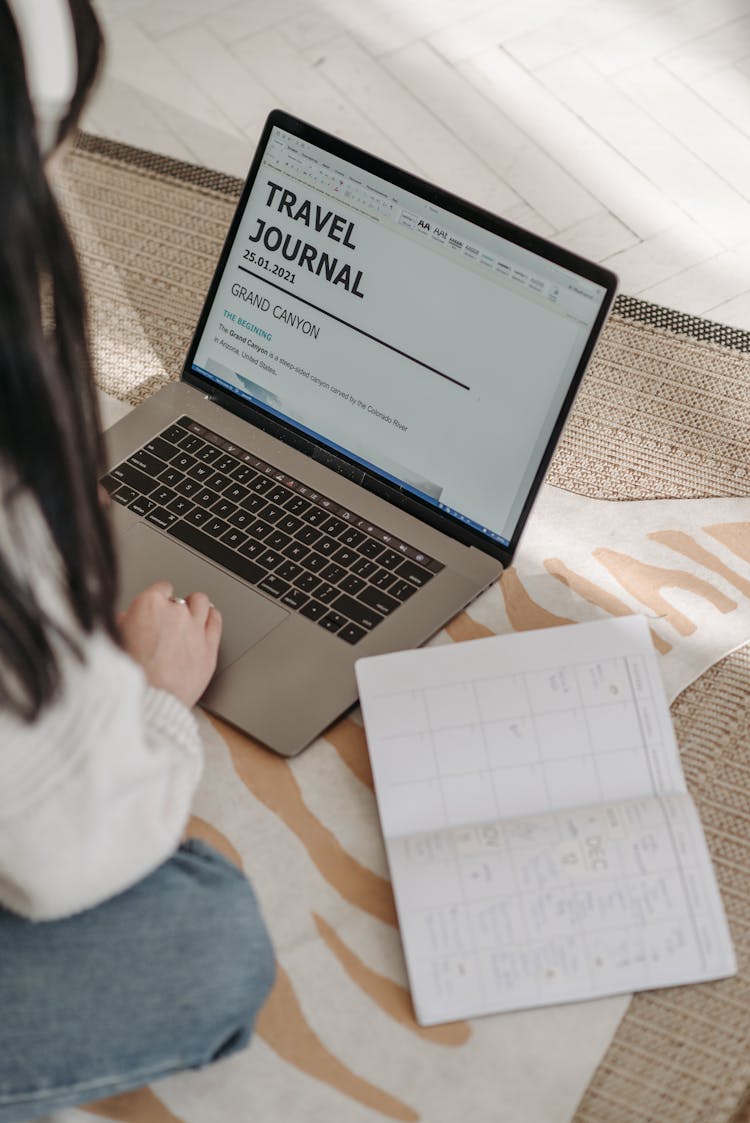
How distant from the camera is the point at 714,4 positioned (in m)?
1.94

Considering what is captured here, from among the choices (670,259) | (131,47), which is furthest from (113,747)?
(131,47)

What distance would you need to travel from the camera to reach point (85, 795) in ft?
2.35

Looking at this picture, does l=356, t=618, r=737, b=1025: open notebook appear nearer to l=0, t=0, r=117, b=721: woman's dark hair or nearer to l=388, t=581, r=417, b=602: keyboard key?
l=388, t=581, r=417, b=602: keyboard key

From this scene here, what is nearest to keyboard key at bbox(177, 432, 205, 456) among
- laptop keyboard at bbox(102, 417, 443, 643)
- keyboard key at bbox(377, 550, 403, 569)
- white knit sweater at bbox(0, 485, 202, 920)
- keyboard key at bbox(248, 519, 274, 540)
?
laptop keyboard at bbox(102, 417, 443, 643)

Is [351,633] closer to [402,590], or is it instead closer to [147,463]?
[402,590]

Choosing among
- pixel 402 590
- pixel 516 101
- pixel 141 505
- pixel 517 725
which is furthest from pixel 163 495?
pixel 516 101

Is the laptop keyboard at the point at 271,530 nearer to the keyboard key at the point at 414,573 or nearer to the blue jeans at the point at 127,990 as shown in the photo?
the keyboard key at the point at 414,573

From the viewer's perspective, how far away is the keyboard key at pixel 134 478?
106cm

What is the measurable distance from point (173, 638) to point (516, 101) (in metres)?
1.18

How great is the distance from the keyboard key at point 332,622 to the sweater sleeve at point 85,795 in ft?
0.68

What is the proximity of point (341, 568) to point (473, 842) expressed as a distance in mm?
257

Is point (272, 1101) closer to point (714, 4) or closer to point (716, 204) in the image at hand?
point (716, 204)

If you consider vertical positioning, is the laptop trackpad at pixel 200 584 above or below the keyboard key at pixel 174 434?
below

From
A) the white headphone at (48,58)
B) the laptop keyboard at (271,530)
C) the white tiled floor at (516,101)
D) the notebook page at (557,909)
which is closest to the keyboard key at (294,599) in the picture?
the laptop keyboard at (271,530)
